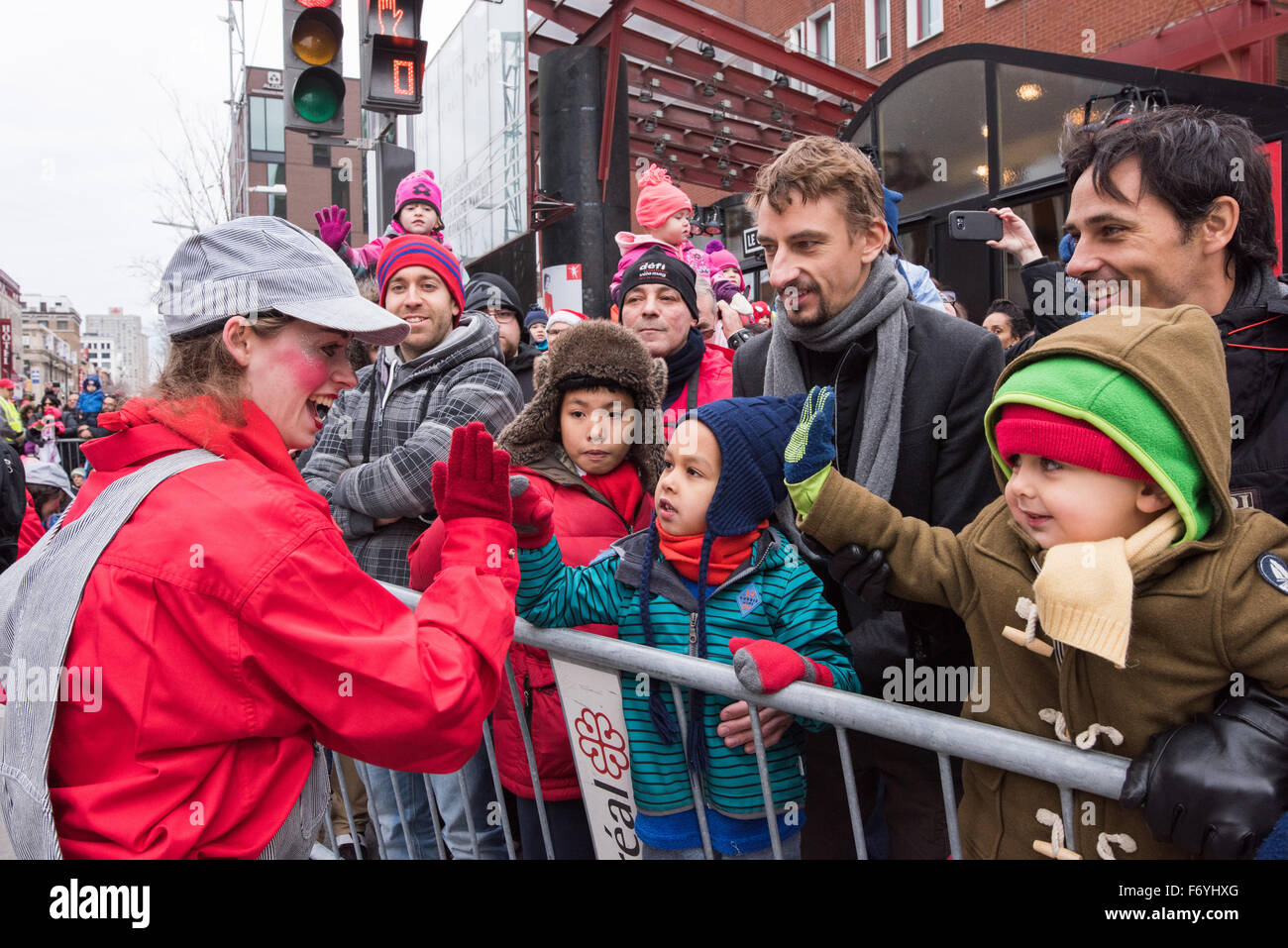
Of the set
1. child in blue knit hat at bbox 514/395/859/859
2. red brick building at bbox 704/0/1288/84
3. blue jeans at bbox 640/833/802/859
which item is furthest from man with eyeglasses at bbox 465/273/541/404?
red brick building at bbox 704/0/1288/84

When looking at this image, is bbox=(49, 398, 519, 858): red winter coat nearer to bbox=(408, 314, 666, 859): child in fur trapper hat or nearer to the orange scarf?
the orange scarf

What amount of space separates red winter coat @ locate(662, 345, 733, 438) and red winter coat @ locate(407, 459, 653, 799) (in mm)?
731

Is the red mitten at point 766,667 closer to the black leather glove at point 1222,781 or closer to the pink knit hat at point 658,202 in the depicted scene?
the black leather glove at point 1222,781

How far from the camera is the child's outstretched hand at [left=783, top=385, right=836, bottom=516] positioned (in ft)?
6.05

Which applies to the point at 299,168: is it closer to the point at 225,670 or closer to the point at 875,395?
the point at 875,395

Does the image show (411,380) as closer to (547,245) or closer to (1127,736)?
(1127,736)

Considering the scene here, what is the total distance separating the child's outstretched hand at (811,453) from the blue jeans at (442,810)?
1.57m

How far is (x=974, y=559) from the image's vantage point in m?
1.82

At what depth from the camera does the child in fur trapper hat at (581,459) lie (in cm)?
268

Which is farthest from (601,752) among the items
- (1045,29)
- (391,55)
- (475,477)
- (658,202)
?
(1045,29)

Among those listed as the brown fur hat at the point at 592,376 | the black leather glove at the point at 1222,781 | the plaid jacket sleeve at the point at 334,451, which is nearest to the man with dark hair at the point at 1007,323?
the brown fur hat at the point at 592,376

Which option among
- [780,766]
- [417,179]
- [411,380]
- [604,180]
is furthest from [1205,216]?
[604,180]

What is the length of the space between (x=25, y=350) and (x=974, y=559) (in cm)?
12014

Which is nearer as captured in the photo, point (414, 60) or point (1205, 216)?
point (1205, 216)
